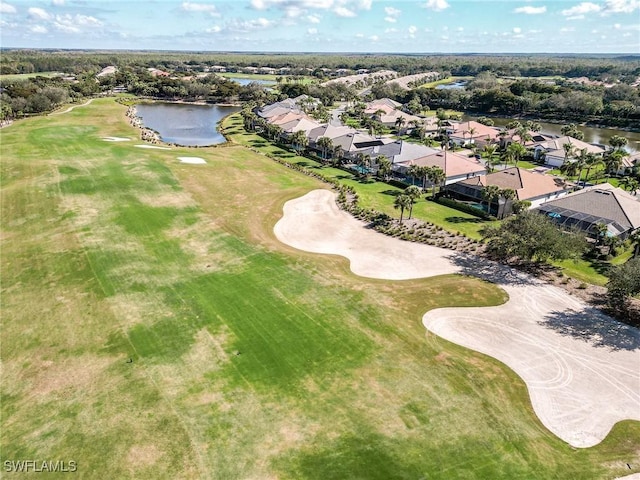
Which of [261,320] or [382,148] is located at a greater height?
[382,148]

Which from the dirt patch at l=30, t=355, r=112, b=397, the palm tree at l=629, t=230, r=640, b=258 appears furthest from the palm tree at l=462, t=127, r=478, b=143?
the dirt patch at l=30, t=355, r=112, b=397

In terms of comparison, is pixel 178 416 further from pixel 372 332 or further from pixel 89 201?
pixel 89 201

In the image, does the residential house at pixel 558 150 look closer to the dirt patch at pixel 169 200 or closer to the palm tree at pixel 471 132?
the palm tree at pixel 471 132

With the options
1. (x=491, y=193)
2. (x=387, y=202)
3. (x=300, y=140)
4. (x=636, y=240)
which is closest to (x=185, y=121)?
(x=300, y=140)

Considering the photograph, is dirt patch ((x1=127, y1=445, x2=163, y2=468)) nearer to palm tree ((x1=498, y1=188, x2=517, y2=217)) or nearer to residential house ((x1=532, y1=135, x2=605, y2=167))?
palm tree ((x1=498, y1=188, x2=517, y2=217))

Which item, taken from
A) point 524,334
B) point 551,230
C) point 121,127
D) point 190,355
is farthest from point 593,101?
point 190,355

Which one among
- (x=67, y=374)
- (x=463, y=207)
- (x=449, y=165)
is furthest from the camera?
(x=449, y=165)

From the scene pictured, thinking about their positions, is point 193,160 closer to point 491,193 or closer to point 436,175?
point 436,175
